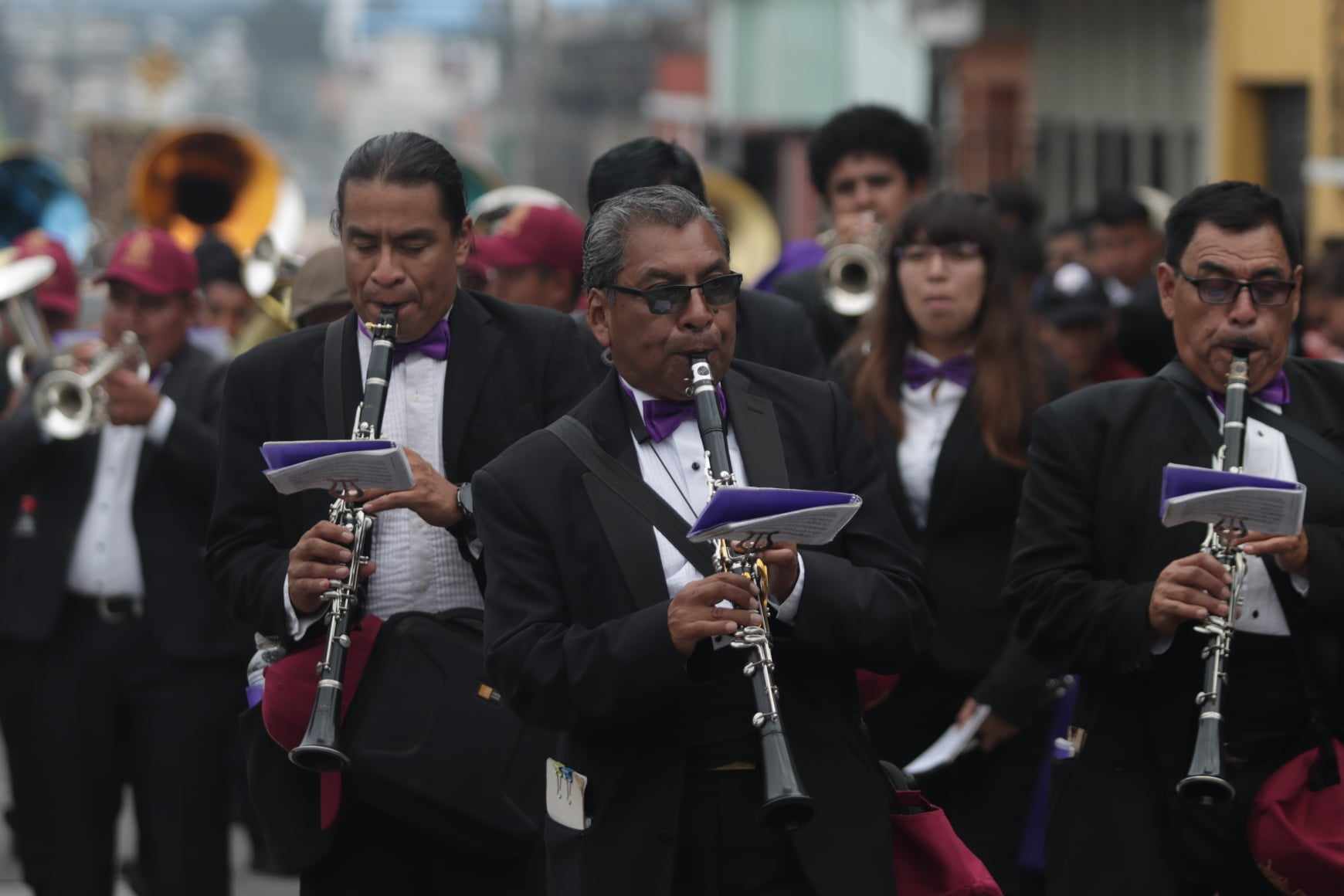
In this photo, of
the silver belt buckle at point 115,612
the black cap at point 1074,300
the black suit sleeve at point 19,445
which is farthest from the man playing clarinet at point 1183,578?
the black cap at point 1074,300

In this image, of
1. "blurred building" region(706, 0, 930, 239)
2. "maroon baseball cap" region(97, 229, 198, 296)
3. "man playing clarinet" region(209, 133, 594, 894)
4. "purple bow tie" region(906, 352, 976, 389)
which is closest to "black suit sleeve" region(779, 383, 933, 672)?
"man playing clarinet" region(209, 133, 594, 894)

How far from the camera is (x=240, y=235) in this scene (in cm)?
1472

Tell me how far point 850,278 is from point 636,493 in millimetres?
3956

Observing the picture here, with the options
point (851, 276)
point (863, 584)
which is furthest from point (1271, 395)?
point (851, 276)

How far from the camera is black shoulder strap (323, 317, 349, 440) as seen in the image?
5430mm

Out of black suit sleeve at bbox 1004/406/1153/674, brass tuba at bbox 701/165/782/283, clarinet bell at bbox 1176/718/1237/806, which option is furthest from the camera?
brass tuba at bbox 701/165/782/283

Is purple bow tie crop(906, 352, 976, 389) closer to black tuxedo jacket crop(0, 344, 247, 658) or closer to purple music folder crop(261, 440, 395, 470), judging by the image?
black tuxedo jacket crop(0, 344, 247, 658)

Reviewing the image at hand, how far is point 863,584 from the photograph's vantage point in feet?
15.0

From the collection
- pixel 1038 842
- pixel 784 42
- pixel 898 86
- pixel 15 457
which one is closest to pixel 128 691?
pixel 15 457

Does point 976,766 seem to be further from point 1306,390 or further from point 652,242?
point 652,242

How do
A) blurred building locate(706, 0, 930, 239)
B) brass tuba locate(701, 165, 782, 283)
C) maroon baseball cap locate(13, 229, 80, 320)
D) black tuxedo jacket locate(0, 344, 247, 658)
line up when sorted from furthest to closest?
blurred building locate(706, 0, 930, 239) < brass tuba locate(701, 165, 782, 283) < maroon baseball cap locate(13, 229, 80, 320) < black tuxedo jacket locate(0, 344, 247, 658)

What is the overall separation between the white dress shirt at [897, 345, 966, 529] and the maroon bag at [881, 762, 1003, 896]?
7.10ft

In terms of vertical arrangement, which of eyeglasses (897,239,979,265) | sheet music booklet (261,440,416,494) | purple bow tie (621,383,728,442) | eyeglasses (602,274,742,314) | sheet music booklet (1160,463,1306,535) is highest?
eyeglasses (602,274,742,314)

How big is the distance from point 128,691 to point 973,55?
19112 millimetres
